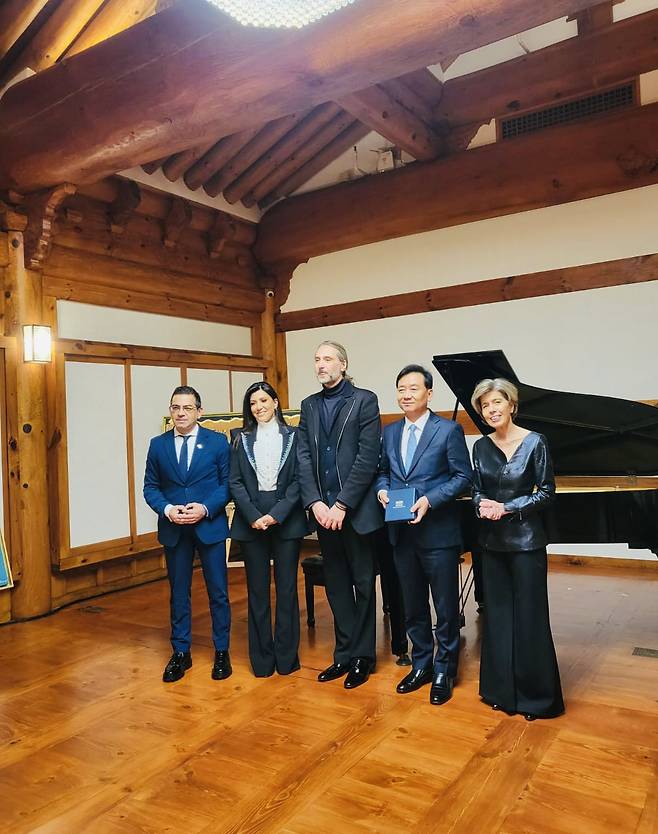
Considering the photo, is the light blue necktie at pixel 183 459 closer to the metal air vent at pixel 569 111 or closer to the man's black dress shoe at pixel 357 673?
the man's black dress shoe at pixel 357 673

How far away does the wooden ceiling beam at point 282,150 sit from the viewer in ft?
20.2

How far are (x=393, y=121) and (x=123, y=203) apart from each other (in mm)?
2342

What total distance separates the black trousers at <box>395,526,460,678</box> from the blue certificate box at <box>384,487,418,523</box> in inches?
7.6

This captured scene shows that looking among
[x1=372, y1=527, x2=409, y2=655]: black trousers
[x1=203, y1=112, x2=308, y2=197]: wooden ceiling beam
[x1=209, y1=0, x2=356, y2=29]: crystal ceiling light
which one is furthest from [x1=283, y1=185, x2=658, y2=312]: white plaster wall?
[x1=209, y1=0, x2=356, y2=29]: crystal ceiling light

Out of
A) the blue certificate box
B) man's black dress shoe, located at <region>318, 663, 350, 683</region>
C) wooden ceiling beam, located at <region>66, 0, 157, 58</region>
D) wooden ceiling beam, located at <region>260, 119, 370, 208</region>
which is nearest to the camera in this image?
the blue certificate box

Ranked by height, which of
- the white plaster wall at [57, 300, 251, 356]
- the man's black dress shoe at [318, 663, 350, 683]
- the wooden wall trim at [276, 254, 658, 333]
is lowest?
the man's black dress shoe at [318, 663, 350, 683]

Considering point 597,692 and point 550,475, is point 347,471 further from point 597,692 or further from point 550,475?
point 597,692

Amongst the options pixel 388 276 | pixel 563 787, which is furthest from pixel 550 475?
pixel 388 276

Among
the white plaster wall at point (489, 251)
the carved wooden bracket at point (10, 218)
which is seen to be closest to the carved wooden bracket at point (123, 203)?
the carved wooden bracket at point (10, 218)

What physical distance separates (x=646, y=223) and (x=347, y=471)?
371 centimetres

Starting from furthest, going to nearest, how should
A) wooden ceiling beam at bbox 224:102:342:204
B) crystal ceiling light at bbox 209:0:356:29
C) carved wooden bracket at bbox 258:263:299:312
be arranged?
1. carved wooden bracket at bbox 258:263:299:312
2. wooden ceiling beam at bbox 224:102:342:204
3. crystal ceiling light at bbox 209:0:356:29

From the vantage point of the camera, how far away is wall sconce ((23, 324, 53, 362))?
15.6ft

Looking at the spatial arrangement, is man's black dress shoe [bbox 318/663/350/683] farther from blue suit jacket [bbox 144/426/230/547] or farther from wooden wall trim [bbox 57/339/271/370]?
wooden wall trim [bbox 57/339/271/370]

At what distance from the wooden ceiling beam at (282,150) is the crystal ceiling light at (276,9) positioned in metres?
3.84
